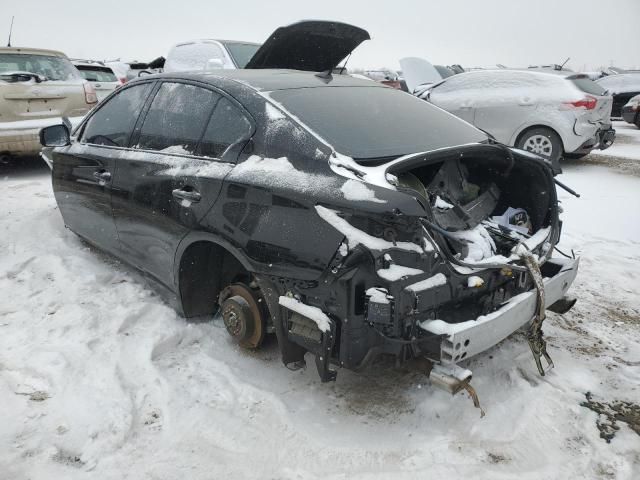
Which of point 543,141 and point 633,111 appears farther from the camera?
point 633,111

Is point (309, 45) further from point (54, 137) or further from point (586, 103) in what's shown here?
point (586, 103)

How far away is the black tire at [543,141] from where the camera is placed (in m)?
7.87

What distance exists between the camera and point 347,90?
3.28 meters

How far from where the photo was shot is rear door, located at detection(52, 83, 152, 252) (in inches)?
145

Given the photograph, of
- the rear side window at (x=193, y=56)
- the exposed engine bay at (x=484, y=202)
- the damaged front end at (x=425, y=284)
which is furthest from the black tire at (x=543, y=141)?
the damaged front end at (x=425, y=284)

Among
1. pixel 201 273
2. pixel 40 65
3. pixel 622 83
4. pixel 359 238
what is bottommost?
pixel 622 83

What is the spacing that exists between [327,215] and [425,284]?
20.3 inches

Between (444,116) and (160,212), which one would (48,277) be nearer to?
(160,212)

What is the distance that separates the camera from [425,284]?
2.24m

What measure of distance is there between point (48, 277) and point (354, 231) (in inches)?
112

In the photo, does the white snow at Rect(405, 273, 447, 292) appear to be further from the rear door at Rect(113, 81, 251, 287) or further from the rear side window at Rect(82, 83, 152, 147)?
the rear side window at Rect(82, 83, 152, 147)

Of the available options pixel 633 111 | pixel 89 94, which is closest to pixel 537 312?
pixel 89 94

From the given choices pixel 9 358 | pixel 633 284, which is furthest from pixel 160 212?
pixel 633 284

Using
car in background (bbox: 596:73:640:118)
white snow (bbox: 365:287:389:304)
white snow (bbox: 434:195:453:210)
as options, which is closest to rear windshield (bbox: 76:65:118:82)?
white snow (bbox: 434:195:453:210)
